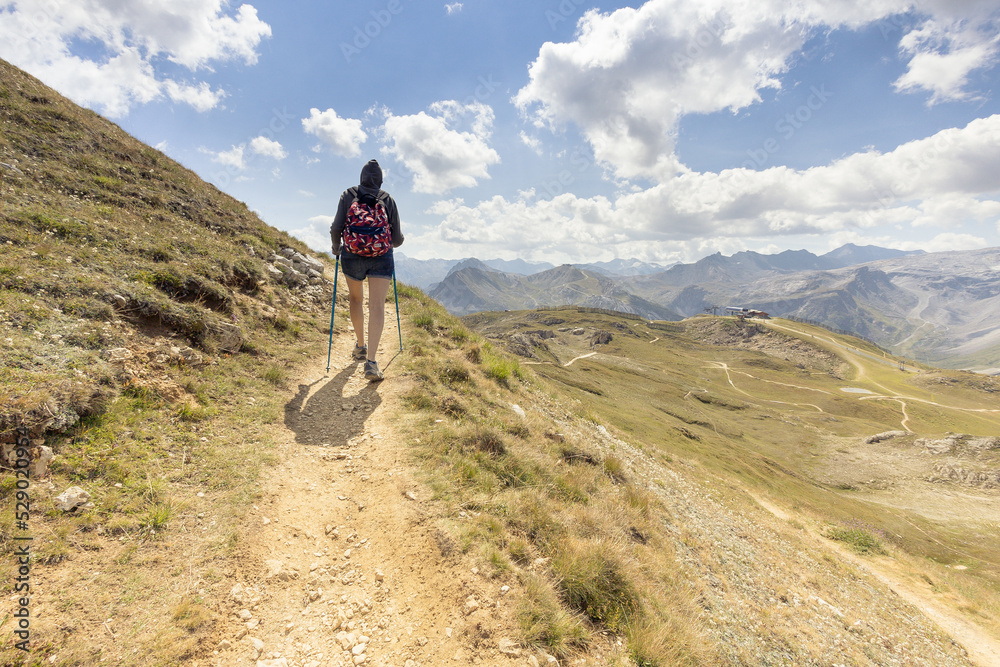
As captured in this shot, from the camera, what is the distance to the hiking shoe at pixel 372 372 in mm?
9008

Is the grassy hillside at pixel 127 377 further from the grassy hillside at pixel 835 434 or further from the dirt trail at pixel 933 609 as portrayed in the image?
the dirt trail at pixel 933 609

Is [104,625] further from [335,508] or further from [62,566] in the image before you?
[335,508]

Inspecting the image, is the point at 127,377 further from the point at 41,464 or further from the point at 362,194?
the point at 362,194

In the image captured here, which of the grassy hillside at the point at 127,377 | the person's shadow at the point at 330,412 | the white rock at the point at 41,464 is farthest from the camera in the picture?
the person's shadow at the point at 330,412

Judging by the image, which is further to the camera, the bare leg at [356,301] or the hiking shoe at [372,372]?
the bare leg at [356,301]

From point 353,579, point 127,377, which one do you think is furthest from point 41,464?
point 353,579

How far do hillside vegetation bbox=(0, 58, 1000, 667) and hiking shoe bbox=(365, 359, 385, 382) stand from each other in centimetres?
32

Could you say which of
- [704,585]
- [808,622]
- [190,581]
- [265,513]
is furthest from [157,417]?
[808,622]

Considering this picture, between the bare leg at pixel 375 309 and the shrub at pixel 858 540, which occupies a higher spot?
the bare leg at pixel 375 309

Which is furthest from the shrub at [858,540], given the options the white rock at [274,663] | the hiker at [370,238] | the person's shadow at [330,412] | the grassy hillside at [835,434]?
the white rock at [274,663]

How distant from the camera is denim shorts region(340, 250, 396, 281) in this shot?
8867 mm

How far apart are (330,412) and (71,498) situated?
3831 millimetres

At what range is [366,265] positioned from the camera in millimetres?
8906

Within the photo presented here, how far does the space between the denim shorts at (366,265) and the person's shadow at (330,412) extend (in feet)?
8.67
